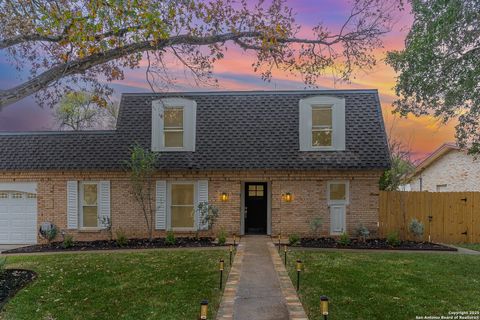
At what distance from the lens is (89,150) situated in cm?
1619

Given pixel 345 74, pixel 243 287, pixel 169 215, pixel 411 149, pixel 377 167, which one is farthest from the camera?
pixel 411 149

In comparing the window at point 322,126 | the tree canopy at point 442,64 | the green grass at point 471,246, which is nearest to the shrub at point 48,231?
the window at point 322,126

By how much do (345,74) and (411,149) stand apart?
19.2 m

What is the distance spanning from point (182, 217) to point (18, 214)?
7037 mm

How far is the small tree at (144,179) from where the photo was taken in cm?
1451

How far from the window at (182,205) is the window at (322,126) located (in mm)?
5468

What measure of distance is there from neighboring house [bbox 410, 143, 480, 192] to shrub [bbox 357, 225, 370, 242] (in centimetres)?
875

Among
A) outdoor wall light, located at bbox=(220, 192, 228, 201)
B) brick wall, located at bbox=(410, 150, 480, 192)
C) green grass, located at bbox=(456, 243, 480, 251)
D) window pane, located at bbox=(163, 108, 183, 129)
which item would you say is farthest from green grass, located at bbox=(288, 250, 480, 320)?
brick wall, located at bbox=(410, 150, 480, 192)

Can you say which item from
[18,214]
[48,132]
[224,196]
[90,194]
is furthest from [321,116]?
[18,214]

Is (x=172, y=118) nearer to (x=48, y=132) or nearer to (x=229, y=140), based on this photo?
(x=229, y=140)

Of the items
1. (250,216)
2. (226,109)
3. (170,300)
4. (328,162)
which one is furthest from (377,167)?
(170,300)

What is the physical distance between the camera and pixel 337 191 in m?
15.7

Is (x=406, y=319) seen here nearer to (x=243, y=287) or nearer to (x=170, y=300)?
(x=243, y=287)

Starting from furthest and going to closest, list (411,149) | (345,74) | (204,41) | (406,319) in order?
(411,149)
(345,74)
(204,41)
(406,319)
